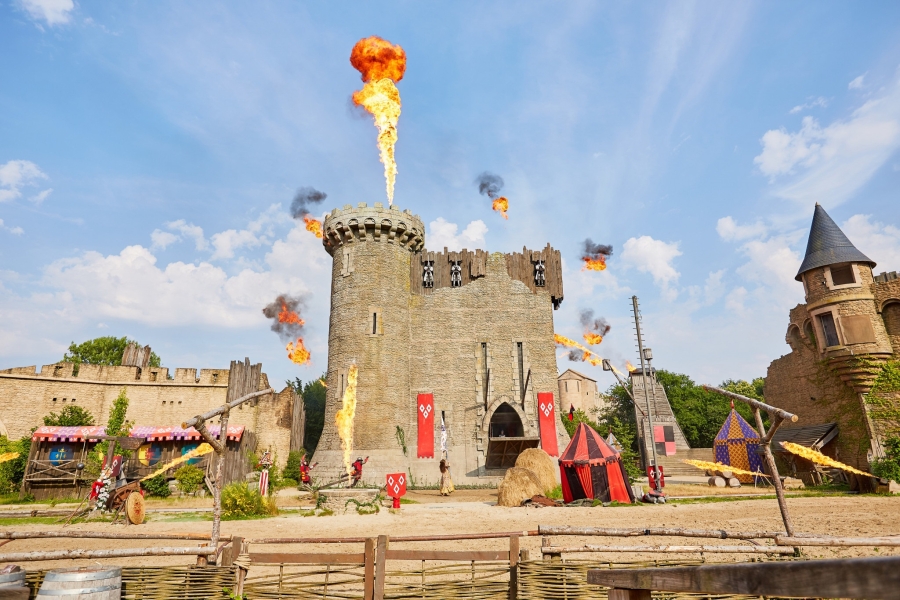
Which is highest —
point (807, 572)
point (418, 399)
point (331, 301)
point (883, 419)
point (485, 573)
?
point (331, 301)

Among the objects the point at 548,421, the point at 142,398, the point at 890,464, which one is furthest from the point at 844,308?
the point at 142,398

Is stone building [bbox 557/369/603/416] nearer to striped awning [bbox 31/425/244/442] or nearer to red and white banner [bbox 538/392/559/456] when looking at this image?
red and white banner [bbox 538/392/559/456]

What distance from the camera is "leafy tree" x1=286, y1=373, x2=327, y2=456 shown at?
43531 mm

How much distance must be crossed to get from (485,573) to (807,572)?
6.83 m

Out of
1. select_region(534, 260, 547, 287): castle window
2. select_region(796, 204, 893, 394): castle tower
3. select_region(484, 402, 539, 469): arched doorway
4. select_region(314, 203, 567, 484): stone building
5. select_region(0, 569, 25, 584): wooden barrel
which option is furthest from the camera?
select_region(534, 260, 547, 287): castle window

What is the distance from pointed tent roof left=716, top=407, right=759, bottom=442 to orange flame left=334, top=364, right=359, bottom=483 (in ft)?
74.2

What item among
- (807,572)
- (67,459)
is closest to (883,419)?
(807,572)

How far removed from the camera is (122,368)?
30.5 meters

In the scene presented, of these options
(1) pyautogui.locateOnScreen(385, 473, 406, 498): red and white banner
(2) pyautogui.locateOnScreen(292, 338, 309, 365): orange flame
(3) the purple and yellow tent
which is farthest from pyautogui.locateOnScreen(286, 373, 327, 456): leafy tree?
(3) the purple and yellow tent

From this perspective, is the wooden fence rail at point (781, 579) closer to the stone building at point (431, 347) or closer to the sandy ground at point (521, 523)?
the sandy ground at point (521, 523)

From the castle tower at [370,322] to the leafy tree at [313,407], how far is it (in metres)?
15.5

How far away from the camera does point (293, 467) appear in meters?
30.9

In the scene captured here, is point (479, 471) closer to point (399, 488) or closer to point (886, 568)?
point (399, 488)

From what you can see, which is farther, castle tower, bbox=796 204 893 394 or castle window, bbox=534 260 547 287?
castle window, bbox=534 260 547 287
